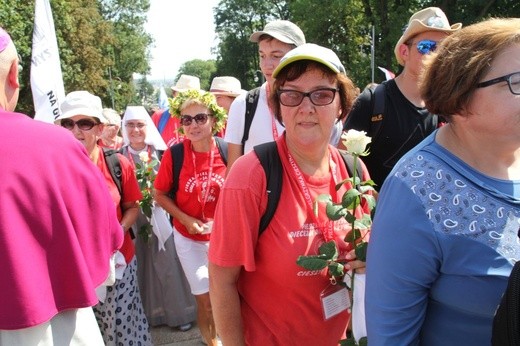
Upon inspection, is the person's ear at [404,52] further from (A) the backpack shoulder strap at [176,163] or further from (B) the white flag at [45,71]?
(B) the white flag at [45,71]

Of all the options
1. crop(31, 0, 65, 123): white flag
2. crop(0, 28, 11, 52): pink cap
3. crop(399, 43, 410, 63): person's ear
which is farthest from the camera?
crop(31, 0, 65, 123): white flag

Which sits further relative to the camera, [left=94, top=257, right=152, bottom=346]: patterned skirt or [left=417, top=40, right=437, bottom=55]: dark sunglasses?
[left=94, top=257, right=152, bottom=346]: patterned skirt

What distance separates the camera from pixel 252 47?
56.5 metres

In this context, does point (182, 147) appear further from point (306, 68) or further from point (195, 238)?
point (306, 68)

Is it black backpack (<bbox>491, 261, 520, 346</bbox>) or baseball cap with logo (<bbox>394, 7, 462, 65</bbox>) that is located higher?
baseball cap with logo (<bbox>394, 7, 462, 65</bbox>)

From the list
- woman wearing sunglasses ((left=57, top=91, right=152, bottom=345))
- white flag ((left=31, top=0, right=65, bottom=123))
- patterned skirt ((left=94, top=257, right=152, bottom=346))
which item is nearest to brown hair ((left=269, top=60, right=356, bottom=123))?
woman wearing sunglasses ((left=57, top=91, right=152, bottom=345))

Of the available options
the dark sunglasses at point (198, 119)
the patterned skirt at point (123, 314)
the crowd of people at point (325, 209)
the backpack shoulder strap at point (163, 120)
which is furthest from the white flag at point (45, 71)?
the backpack shoulder strap at point (163, 120)

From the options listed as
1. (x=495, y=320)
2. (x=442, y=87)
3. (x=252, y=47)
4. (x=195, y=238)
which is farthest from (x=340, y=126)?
(x=252, y=47)

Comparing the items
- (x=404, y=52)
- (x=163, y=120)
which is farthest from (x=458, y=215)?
(x=163, y=120)

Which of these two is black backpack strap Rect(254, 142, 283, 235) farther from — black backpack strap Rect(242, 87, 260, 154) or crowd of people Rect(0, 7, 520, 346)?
black backpack strap Rect(242, 87, 260, 154)

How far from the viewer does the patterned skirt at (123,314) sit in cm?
331

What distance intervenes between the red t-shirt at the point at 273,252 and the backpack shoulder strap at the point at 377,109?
1.07 metres

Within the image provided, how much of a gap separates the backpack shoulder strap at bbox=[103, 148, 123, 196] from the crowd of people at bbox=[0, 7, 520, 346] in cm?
53

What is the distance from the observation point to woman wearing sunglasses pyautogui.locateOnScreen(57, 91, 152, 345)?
10.9 ft
